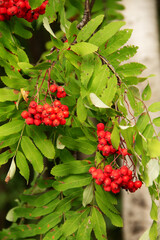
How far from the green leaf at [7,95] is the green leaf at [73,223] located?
520mm

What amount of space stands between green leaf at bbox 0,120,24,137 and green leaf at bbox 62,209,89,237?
0.41 metres

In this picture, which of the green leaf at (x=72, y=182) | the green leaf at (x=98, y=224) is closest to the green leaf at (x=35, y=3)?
the green leaf at (x=72, y=182)

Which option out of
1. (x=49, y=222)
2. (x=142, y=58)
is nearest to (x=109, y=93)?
(x=49, y=222)

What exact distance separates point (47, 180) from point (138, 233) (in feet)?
2.89

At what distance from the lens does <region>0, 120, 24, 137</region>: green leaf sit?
114 cm

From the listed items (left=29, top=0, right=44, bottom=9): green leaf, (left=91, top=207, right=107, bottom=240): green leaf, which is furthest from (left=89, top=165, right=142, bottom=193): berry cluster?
(left=29, top=0, right=44, bottom=9): green leaf

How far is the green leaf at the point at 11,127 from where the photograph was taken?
1.14m

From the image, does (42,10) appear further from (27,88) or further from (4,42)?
(27,88)

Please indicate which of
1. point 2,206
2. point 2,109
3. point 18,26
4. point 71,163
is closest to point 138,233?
point 71,163

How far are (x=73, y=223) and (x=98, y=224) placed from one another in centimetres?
10

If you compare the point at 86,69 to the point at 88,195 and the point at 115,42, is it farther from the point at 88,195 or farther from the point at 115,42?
the point at 88,195

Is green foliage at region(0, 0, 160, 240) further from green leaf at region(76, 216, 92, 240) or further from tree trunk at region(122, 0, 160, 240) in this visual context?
tree trunk at region(122, 0, 160, 240)

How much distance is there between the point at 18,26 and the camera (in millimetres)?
1374

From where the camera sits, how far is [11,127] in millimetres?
1162
